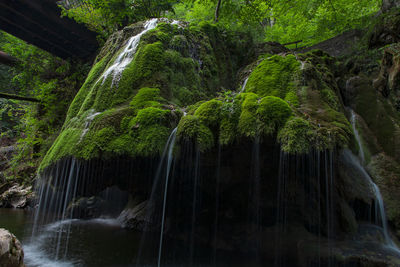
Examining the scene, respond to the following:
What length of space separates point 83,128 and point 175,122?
2336mm

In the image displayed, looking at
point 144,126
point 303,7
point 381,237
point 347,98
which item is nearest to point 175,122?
point 144,126

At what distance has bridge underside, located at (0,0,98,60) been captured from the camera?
10414mm

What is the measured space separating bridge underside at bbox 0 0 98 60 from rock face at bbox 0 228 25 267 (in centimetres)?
1137

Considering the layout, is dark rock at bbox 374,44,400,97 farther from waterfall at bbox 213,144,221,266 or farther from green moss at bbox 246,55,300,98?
waterfall at bbox 213,144,221,266

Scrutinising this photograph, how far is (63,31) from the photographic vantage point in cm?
1240

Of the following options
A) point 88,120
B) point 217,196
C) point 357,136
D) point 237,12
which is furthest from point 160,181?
point 237,12

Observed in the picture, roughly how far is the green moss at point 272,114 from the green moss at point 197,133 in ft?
3.33

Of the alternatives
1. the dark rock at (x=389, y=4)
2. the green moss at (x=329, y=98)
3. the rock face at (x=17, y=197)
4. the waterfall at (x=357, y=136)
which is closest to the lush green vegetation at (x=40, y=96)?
the rock face at (x=17, y=197)

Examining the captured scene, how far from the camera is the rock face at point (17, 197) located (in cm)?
1062

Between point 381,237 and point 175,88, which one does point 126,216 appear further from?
point 381,237

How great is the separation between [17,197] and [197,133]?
38.5 ft

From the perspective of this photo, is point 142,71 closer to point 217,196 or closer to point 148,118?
point 148,118

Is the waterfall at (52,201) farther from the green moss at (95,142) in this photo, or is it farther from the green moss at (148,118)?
the green moss at (148,118)

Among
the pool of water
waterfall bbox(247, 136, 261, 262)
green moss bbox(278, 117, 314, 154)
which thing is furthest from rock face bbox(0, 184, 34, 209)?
green moss bbox(278, 117, 314, 154)
